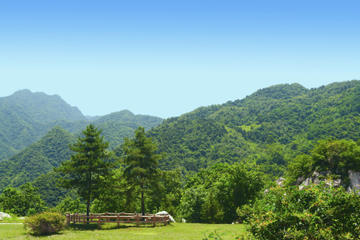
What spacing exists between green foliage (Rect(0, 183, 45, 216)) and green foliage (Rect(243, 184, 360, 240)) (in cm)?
8776

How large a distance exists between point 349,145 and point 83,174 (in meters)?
44.5

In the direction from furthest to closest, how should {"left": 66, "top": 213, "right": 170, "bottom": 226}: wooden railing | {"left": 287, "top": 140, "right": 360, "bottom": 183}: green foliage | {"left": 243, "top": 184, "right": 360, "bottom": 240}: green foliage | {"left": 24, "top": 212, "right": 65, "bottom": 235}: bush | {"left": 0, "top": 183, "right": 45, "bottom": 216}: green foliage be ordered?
{"left": 0, "top": 183, "right": 45, "bottom": 216}: green foliage
{"left": 287, "top": 140, "right": 360, "bottom": 183}: green foliage
{"left": 66, "top": 213, "right": 170, "bottom": 226}: wooden railing
{"left": 24, "top": 212, "right": 65, "bottom": 235}: bush
{"left": 243, "top": 184, "right": 360, "bottom": 240}: green foliage

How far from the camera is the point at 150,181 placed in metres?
37.2

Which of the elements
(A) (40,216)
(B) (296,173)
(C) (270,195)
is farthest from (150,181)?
(B) (296,173)

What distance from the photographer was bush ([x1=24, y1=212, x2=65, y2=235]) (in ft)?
77.6

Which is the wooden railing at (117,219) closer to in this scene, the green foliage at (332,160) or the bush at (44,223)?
the bush at (44,223)

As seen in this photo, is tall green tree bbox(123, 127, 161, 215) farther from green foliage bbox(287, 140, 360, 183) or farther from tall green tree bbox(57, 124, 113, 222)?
green foliage bbox(287, 140, 360, 183)

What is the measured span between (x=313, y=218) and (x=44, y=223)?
22045 mm

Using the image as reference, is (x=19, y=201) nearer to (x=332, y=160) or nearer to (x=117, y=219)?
(x=117, y=219)

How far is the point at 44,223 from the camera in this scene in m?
24.1

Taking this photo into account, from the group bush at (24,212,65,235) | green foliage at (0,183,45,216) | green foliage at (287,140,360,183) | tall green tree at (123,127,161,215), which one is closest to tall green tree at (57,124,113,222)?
tall green tree at (123,127,161,215)

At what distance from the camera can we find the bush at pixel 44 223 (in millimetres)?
23656

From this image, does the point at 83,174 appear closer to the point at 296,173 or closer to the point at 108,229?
the point at 108,229

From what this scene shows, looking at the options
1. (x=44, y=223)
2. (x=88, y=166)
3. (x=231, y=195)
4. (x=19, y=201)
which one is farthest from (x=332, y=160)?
(x=19, y=201)
